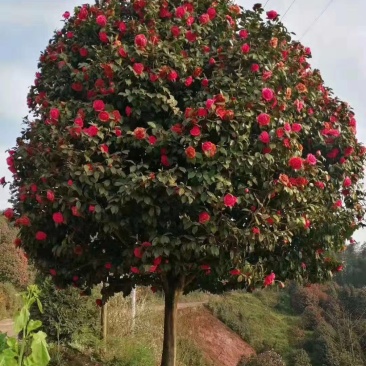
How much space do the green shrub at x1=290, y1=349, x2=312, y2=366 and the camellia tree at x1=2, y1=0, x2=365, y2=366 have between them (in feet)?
43.4

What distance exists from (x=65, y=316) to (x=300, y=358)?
40.1 ft

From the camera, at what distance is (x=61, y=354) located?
323 inches

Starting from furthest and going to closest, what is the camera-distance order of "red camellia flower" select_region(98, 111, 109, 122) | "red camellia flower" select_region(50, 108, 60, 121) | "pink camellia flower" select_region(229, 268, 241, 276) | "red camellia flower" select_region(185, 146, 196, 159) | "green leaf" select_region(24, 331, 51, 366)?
"red camellia flower" select_region(50, 108, 60, 121) → "pink camellia flower" select_region(229, 268, 241, 276) → "red camellia flower" select_region(98, 111, 109, 122) → "red camellia flower" select_region(185, 146, 196, 159) → "green leaf" select_region(24, 331, 51, 366)

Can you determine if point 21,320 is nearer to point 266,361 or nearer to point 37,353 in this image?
point 37,353

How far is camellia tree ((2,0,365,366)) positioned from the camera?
4.68 metres

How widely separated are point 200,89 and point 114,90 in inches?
37.0

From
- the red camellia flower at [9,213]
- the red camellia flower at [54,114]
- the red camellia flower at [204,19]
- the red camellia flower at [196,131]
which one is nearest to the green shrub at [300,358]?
the red camellia flower at [9,213]

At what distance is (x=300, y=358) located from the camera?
18312 mm

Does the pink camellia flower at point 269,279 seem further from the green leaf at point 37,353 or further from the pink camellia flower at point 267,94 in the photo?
the green leaf at point 37,353

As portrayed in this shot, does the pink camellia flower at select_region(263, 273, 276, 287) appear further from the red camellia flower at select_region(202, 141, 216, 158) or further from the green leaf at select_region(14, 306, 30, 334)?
the green leaf at select_region(14, 306, 30, 334)

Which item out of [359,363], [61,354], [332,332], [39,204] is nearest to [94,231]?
[39,204]

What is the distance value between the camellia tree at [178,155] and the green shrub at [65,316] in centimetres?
307

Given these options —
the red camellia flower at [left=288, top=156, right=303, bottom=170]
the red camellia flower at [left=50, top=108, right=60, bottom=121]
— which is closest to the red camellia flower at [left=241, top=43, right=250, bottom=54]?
the red camellia flower at [left=288, top=156, right=303, bottom=170]

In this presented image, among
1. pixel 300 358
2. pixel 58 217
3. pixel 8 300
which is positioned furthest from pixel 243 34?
pixel 300 358
